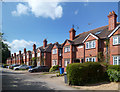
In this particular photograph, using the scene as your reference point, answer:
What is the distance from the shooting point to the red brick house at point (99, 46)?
607 inches

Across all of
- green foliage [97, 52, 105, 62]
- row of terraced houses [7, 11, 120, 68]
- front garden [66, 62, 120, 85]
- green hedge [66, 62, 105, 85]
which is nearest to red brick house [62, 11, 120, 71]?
row of terraced houses [7, 11, 120, 68]

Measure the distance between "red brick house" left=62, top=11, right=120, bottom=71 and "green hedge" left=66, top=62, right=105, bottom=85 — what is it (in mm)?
4438

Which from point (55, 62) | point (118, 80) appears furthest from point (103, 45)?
point (55, 62)

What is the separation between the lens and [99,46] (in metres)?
17.8

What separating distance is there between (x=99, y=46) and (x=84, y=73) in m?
7.89

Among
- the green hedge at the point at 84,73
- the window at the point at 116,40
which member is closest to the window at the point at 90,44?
the window at the point at 116,40

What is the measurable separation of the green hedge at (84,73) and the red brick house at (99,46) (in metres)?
4.44

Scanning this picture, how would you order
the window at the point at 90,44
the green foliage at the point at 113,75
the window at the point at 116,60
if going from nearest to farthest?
the green foliage at the point at 113,75 → the window at the point at 116,60 → the window at the point at 90,44

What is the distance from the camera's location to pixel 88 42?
1930 cm

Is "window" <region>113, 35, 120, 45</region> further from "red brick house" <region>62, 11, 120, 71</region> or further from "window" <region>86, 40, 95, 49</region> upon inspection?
"window" <region>86, 40, 95, 49</region>

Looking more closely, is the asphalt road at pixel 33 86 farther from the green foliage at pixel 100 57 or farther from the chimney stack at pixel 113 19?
the chimney stack at pixel 113 19

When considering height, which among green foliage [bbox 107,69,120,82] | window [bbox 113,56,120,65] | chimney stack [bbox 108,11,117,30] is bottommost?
green foliage [bbox 107,69,120,82]

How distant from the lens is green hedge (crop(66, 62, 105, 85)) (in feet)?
37.1

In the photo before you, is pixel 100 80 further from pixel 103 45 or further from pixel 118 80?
pixel 103 45
